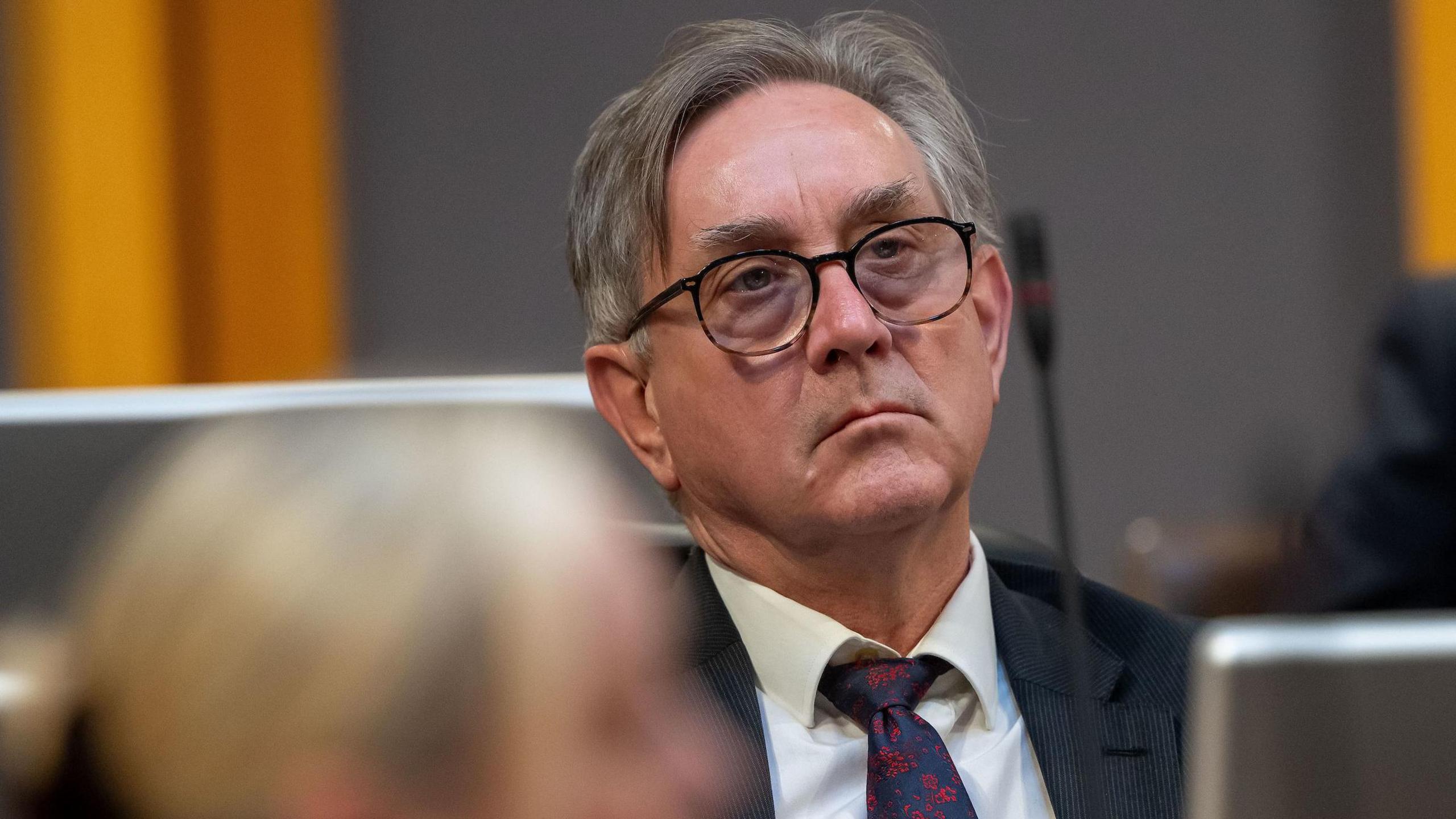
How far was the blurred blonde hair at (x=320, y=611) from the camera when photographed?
413 mm

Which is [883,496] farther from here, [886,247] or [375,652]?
[375,652]

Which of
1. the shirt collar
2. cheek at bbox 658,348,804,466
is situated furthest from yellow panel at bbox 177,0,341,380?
the shirt collar

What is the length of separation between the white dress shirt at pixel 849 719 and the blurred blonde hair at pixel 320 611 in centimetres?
86

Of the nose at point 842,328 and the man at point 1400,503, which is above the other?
the nose at point 842,328

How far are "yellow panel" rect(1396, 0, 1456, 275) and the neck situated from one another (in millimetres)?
1644

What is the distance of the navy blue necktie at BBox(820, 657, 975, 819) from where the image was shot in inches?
46.6

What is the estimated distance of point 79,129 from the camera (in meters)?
2.41

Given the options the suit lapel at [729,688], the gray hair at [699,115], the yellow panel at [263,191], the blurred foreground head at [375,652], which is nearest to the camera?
the blurred foreground head at [375,652]

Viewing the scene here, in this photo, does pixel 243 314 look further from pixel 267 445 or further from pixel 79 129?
pixel 267 445

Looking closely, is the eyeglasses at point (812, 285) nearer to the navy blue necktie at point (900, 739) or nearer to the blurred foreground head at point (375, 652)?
the navy blue necktie at point (900, 739)

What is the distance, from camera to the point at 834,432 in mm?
1298

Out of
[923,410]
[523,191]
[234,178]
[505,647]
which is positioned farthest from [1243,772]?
[234,178]

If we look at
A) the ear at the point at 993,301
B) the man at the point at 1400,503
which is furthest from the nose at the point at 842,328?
the man at the point at 1400,503

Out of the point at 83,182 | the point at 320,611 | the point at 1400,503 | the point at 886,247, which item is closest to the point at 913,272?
the point at 886,247
